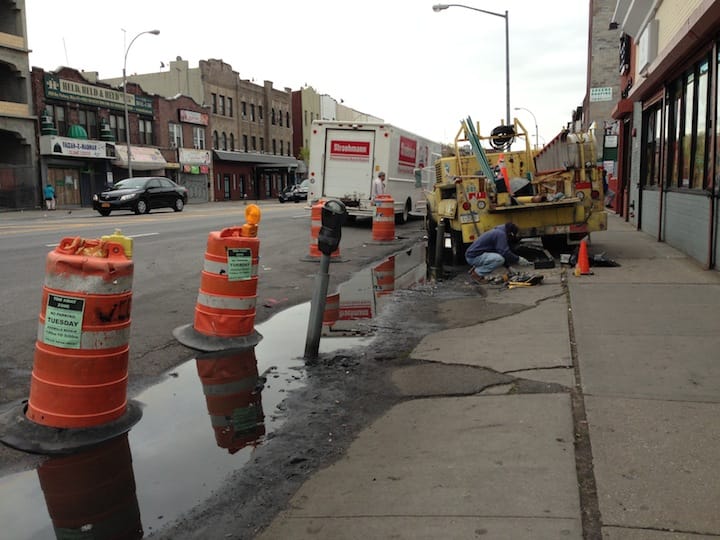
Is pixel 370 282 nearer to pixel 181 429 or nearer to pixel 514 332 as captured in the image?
pixel 514 332

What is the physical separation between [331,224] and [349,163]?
53.0 ft

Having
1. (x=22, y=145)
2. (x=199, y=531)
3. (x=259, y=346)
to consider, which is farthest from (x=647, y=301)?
(x=22, y=145)

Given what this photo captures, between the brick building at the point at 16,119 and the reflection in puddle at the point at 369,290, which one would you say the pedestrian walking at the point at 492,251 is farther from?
the brick building at the point at 16,119

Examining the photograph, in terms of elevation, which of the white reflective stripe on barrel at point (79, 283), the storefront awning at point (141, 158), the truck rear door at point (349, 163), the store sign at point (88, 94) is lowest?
the white reflective stripe on barrel at point (79, 283)

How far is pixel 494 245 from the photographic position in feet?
33.4

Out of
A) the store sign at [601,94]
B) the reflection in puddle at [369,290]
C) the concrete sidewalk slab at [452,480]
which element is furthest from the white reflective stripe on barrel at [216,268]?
the store sign at [601,94]

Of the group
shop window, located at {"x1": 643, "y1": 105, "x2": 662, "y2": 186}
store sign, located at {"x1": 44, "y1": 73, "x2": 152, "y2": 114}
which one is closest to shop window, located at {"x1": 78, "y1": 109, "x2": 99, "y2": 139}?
store sign, located at {"x1": 44, "y1": 73, "x2": 152, "y2": 114}

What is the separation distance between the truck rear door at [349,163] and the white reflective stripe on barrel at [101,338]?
692 inches

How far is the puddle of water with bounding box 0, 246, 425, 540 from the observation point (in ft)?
10.5

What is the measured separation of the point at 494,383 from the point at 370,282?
228 inches

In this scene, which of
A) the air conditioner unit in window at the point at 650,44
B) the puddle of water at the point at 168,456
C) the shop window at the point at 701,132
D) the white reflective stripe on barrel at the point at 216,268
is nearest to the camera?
the puddle of water at the point at 168,456

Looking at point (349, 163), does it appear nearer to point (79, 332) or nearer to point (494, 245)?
point (494, 245)

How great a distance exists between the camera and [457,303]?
8.46m

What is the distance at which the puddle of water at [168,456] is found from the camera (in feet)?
10.5
